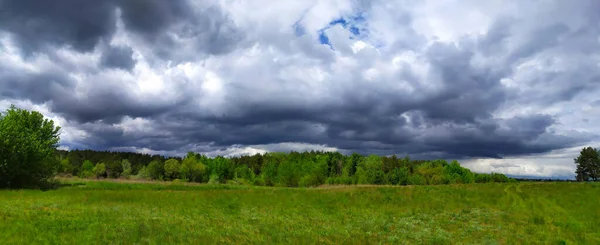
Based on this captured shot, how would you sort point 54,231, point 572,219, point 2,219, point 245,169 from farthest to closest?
1. point 245,169
2. point 572,219
3. point 2,219
4. point 54,231

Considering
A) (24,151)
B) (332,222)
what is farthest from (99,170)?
(332,222)

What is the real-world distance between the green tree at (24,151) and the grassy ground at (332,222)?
22509 mm

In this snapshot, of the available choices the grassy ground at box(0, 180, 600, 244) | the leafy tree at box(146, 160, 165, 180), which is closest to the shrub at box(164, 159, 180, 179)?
the leafy tree at box(146, 160, 165, 180)

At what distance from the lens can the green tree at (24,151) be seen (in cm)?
5288

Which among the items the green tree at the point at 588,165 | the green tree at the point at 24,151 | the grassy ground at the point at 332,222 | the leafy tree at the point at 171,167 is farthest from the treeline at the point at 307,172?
the grassy ground at the point at 332,222

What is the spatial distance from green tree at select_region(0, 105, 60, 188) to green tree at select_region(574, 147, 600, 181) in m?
164

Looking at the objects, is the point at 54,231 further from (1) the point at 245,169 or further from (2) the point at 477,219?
(1) the point at 245,169

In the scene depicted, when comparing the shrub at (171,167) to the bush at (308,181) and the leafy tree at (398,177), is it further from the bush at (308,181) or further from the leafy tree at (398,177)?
the leafy tree at (398,177)

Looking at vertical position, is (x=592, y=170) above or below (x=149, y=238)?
above

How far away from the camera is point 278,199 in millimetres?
40531

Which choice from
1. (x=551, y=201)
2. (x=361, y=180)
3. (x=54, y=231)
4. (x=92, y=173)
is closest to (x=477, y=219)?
(x=551, y=201)

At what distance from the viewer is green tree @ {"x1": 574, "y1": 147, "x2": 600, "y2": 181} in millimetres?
130625

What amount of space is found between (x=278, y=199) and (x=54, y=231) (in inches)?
957

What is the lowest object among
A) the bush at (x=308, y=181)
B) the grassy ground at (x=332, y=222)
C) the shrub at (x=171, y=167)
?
the grassy ground at (x=332, y=222)
